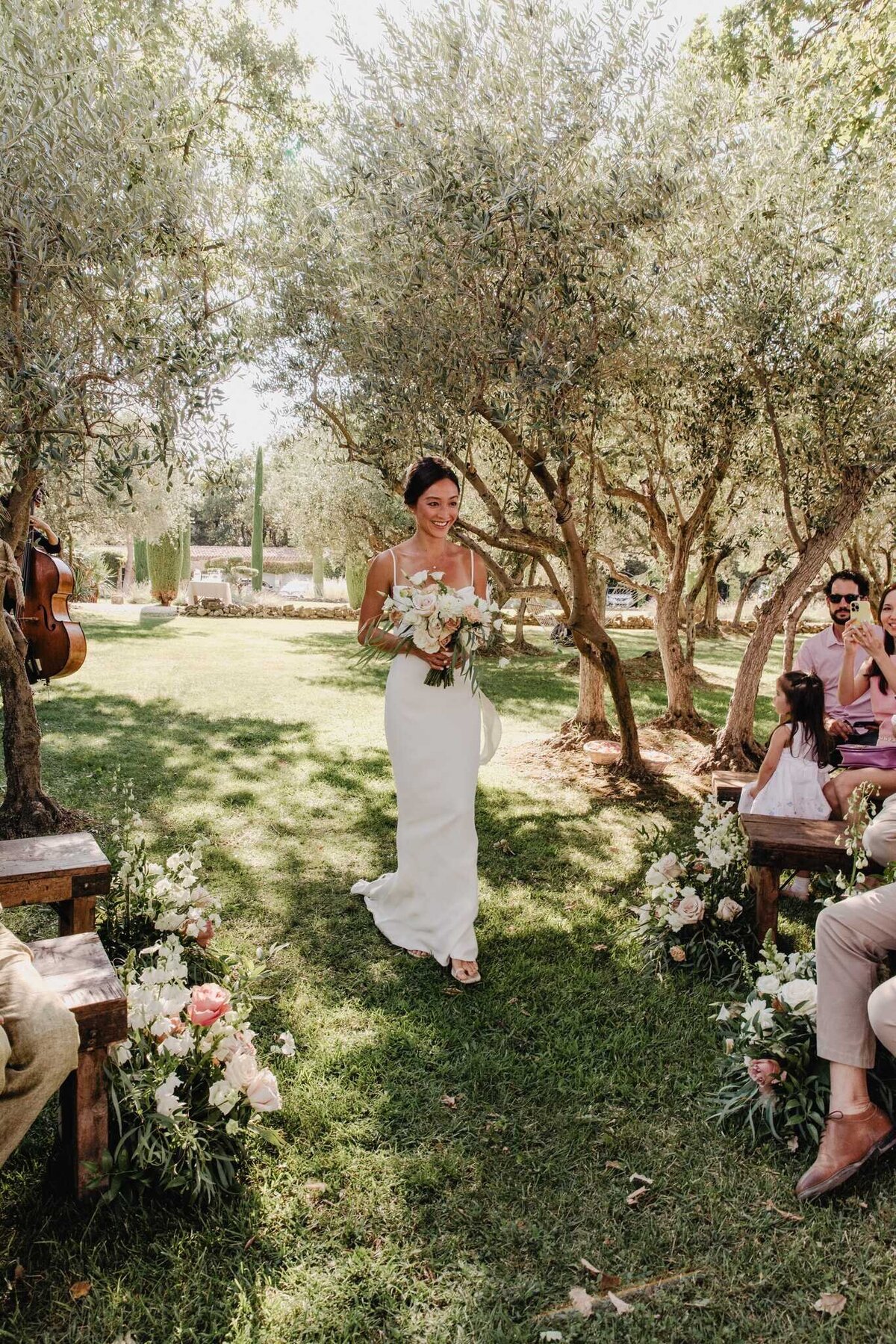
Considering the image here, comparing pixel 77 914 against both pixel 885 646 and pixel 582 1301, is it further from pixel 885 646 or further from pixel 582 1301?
pixel 885 646

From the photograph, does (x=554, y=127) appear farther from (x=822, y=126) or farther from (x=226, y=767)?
(x=226, y=767)

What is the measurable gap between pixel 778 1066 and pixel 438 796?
2074 mm

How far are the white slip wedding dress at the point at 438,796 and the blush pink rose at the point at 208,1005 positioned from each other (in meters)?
1.75

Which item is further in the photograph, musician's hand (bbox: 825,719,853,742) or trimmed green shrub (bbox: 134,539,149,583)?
trimmed green shrub (bbox: 134,539,149,583)

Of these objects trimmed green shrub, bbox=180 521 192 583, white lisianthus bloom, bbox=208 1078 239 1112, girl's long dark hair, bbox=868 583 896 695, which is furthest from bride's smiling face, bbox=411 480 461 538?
trimmed green shrub, bbox=180 521 192 583

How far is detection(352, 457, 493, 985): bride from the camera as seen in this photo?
4562mm

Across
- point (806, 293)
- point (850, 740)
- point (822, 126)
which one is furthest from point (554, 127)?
point (850, 740)

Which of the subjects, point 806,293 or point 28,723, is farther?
point 806,293

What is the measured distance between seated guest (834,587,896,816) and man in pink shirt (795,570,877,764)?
0.07 metres

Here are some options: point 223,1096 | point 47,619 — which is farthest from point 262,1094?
point 47,619

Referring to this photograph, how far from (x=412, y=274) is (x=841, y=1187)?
546 centimetres

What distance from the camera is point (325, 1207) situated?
9.24ft

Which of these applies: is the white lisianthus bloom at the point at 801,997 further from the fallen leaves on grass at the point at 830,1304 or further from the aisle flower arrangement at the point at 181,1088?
the aisle flower arrangement at the point at 181,1088

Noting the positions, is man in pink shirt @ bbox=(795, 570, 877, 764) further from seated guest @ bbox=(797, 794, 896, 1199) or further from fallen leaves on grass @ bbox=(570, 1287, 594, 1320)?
fallen leaves on grass @ bbox=(570, 1287, 594, 1320)
